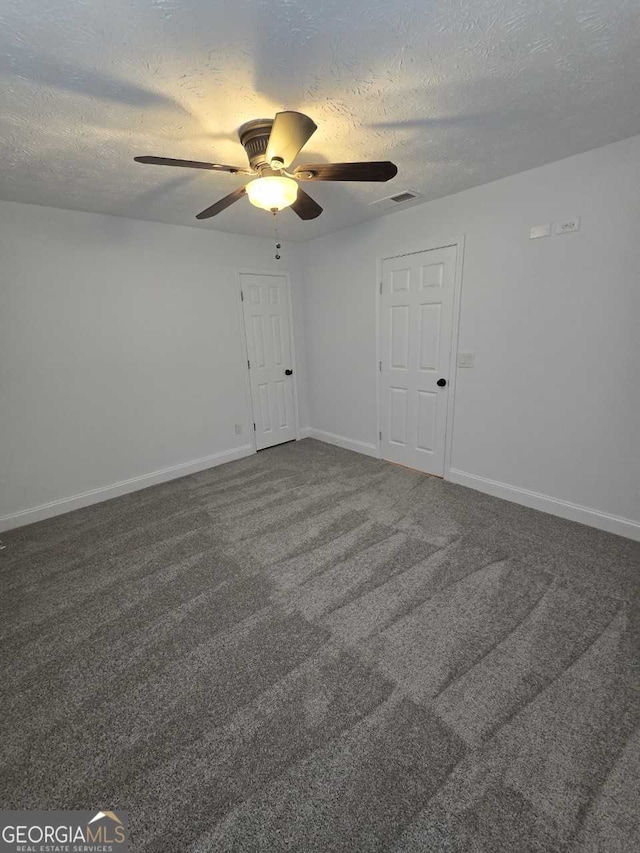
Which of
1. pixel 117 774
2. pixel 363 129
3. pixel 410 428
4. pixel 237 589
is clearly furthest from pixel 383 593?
pixel 363 129

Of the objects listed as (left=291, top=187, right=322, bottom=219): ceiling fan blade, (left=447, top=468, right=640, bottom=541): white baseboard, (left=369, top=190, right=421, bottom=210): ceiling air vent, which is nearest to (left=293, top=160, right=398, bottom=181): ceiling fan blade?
(left=291, top=187, right=322, bottom=219): ceiling fan blade

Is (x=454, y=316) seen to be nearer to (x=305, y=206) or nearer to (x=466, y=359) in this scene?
(x=466, y=359)

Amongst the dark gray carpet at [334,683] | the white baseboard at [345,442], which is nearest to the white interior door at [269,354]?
the white baseboard at [345,442]

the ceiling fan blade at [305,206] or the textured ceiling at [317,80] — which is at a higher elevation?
the textured ceiling at [317,80]

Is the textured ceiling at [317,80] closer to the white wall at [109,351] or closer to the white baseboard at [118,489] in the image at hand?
the white wall at [109,351]

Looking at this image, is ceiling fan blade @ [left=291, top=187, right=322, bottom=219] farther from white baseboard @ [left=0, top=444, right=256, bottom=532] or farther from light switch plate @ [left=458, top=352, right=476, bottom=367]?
white baseboard @ [left=0, top=444, right=256, bottom=532]

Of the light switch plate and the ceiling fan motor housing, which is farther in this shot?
the light switch plate

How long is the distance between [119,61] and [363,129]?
44.0 inches

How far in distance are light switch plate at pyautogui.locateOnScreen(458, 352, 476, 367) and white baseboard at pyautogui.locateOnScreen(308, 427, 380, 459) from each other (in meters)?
1.36

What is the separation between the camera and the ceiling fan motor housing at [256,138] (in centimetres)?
173

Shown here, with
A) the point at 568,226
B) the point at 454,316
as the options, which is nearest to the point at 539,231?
the point at 568,226

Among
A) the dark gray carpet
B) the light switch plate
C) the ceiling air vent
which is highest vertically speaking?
the ceiling air vent

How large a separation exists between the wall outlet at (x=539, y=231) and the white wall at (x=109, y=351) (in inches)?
103

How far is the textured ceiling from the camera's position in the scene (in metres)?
1.18
